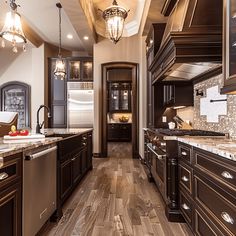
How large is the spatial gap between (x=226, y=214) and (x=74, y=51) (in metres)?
7.91

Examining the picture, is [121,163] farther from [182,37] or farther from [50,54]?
[50,54]

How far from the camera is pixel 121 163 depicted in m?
5.67

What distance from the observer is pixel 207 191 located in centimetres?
162

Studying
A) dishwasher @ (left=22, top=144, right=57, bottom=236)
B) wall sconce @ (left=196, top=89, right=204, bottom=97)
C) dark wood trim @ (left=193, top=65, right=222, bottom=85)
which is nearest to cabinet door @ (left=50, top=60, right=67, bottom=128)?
dark wood trim @ (left=193, top=65, right=222, bottom=85)

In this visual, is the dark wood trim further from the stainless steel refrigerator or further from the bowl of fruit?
the bowl of fruit

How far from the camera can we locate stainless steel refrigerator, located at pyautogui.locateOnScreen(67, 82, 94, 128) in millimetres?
6941

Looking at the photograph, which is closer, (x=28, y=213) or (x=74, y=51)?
(x=28, y=213)

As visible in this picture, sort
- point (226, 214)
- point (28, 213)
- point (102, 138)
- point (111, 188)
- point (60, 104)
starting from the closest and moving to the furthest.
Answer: point (226, 214) < point (28, 213) < point (111, 188) < point (102, 138) < point (60, 104)

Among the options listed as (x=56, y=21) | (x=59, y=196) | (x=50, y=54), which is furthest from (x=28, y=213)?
(x=50, y=54)

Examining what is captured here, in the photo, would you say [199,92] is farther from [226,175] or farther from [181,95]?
[226,175]

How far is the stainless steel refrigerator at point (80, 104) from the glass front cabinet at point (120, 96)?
3.42 m

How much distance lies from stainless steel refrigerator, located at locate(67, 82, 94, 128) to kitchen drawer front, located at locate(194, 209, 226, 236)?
5378 mm

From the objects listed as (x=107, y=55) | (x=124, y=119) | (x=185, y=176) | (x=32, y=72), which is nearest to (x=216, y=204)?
(x=185, y=176)

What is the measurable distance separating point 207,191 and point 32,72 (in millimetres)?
7029
